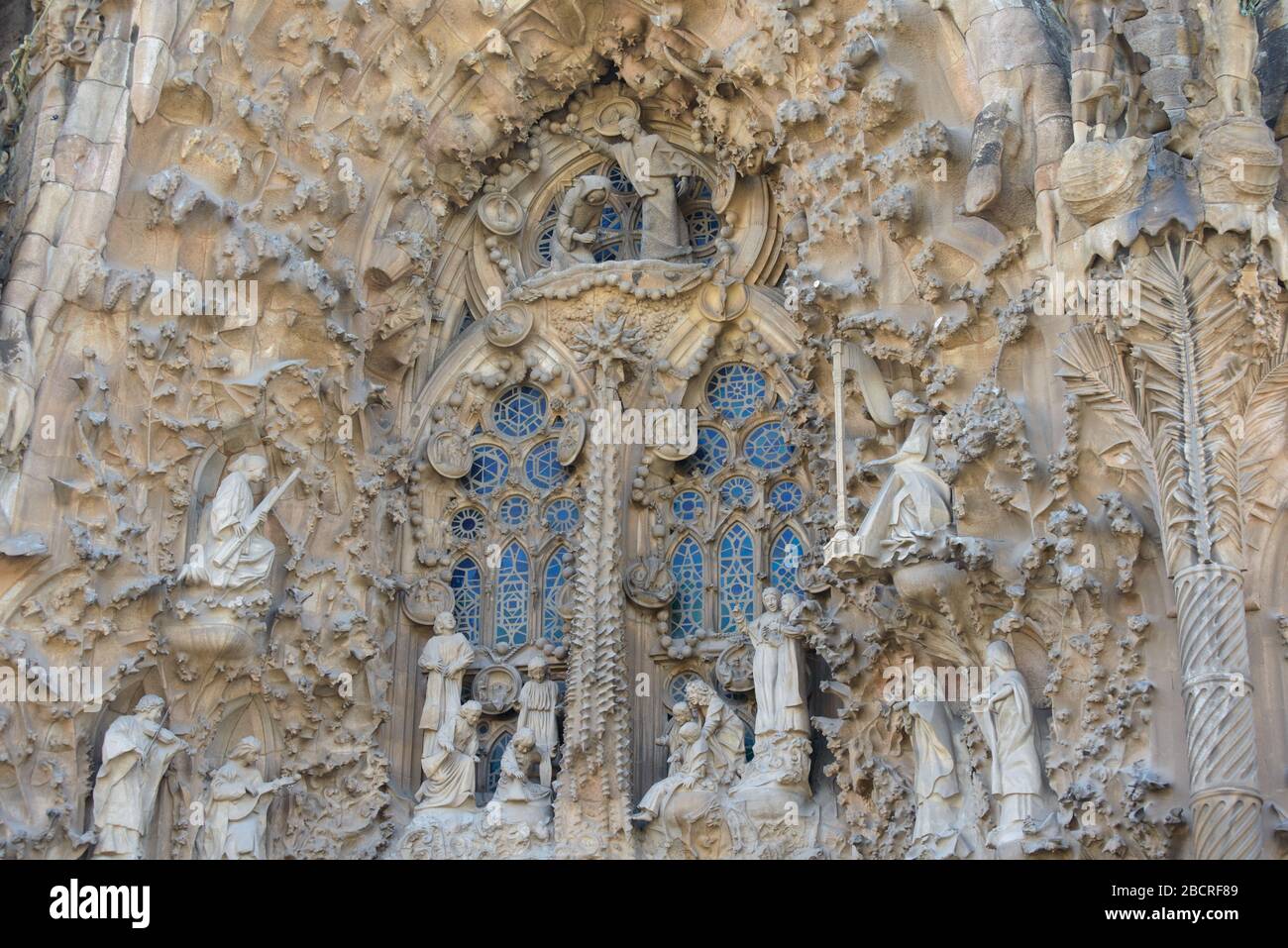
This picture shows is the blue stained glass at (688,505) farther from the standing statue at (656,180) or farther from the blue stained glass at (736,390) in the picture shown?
the standing statue at (656,180)

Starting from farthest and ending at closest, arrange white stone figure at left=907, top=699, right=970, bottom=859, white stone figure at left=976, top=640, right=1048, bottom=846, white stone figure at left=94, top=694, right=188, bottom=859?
white stone figure at left=94, top=694, right=188, bottom=859 → white stone figure at left=907, top=699, right=970, bottom=859 → white stone figure at left=976, top=640, right=1048, bottom=846

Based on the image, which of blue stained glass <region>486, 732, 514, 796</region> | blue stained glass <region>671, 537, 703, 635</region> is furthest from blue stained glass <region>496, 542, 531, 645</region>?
blue stained glass <region>671, 537, 703, 635</region>

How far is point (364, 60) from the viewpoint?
1560cm

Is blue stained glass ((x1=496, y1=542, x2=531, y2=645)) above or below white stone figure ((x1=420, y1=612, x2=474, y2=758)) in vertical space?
above

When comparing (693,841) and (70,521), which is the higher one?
(70,521)

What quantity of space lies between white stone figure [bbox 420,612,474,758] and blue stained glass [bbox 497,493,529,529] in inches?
33.1

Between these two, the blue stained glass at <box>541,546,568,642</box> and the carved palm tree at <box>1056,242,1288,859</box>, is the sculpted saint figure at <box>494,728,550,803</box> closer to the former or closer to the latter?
the blue stained glass at <box>541,546,568,642</box>

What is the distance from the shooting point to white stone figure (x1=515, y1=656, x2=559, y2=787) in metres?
15.0

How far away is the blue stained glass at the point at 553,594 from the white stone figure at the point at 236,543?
181 centimetres

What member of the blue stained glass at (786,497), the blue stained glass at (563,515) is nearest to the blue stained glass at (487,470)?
the blue stained glass at (563,515)
